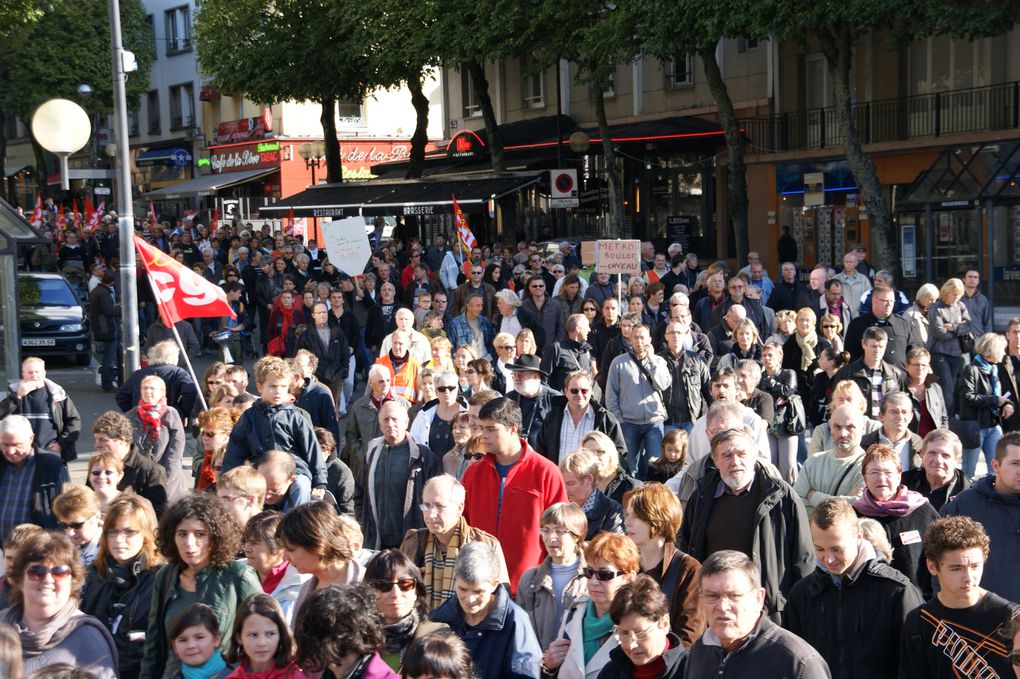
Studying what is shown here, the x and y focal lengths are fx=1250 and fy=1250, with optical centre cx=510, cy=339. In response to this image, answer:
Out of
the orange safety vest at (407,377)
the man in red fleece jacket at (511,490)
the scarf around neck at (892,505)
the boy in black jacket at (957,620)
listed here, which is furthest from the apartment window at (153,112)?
the boy in black jacket at (957,620)

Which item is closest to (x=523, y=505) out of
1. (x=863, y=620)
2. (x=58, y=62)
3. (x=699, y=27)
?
(x=863, y=620)

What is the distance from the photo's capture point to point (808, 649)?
15.0 ft

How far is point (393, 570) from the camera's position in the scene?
5273 millimetres

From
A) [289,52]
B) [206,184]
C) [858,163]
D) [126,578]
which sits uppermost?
[289,52]

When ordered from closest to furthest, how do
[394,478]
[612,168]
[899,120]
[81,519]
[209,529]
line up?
[209,529] < [81,519] < [394,478] < [899,120] < [612,168]

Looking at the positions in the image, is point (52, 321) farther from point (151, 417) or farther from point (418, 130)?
point (418, 130)

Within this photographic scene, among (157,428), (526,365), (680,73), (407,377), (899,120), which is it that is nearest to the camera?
(157,428)

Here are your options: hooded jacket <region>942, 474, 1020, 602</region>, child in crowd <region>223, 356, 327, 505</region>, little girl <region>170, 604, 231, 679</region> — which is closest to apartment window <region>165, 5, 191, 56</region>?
child in crowd <region>223, 356, 327, 505</region>

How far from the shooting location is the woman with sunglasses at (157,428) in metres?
8.90

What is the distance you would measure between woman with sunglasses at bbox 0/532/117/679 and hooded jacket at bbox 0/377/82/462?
472 cm

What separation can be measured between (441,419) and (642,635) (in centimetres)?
454

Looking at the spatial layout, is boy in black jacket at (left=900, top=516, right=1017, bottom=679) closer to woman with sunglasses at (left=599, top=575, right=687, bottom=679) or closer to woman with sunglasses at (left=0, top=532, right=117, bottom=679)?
woman with sunglasses at (left=599, top=575, right=687, bottom=679)

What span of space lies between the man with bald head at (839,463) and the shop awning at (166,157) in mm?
54401

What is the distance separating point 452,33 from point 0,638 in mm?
26605
